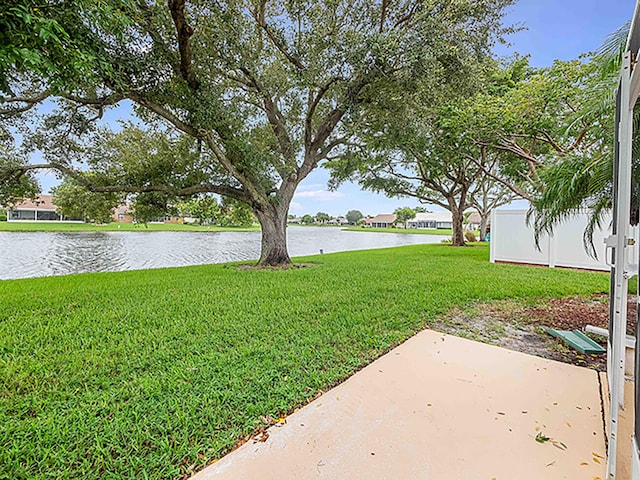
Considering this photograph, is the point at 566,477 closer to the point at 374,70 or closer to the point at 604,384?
the point at 604,384

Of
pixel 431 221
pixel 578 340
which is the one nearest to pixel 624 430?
pixel 578 340

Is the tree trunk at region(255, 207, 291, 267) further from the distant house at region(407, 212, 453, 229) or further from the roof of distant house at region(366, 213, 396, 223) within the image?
the roof of distant house at region(366, 213, 396, 223)

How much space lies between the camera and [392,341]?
3.29 meters

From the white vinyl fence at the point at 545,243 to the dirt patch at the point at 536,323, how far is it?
3560mm

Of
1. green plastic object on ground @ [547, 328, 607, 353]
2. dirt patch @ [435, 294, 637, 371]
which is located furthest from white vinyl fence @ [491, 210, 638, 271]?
green plastic object on ground @ [547, 328, 607, 353]

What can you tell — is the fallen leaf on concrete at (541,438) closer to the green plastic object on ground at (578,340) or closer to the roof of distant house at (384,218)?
the green plastic object on ground at (578,340)

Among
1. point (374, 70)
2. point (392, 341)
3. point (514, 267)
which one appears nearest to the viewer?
point (392, 341)

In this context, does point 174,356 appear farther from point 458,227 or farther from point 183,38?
point 458,227

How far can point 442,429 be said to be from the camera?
1933 millimetres

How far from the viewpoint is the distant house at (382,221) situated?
210ft

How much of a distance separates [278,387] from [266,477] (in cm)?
82

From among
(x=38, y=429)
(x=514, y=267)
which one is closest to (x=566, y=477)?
(x=38, y=429)

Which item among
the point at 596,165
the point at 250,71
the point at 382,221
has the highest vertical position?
the point at 250,71

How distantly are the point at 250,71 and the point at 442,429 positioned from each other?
25.9 ft
